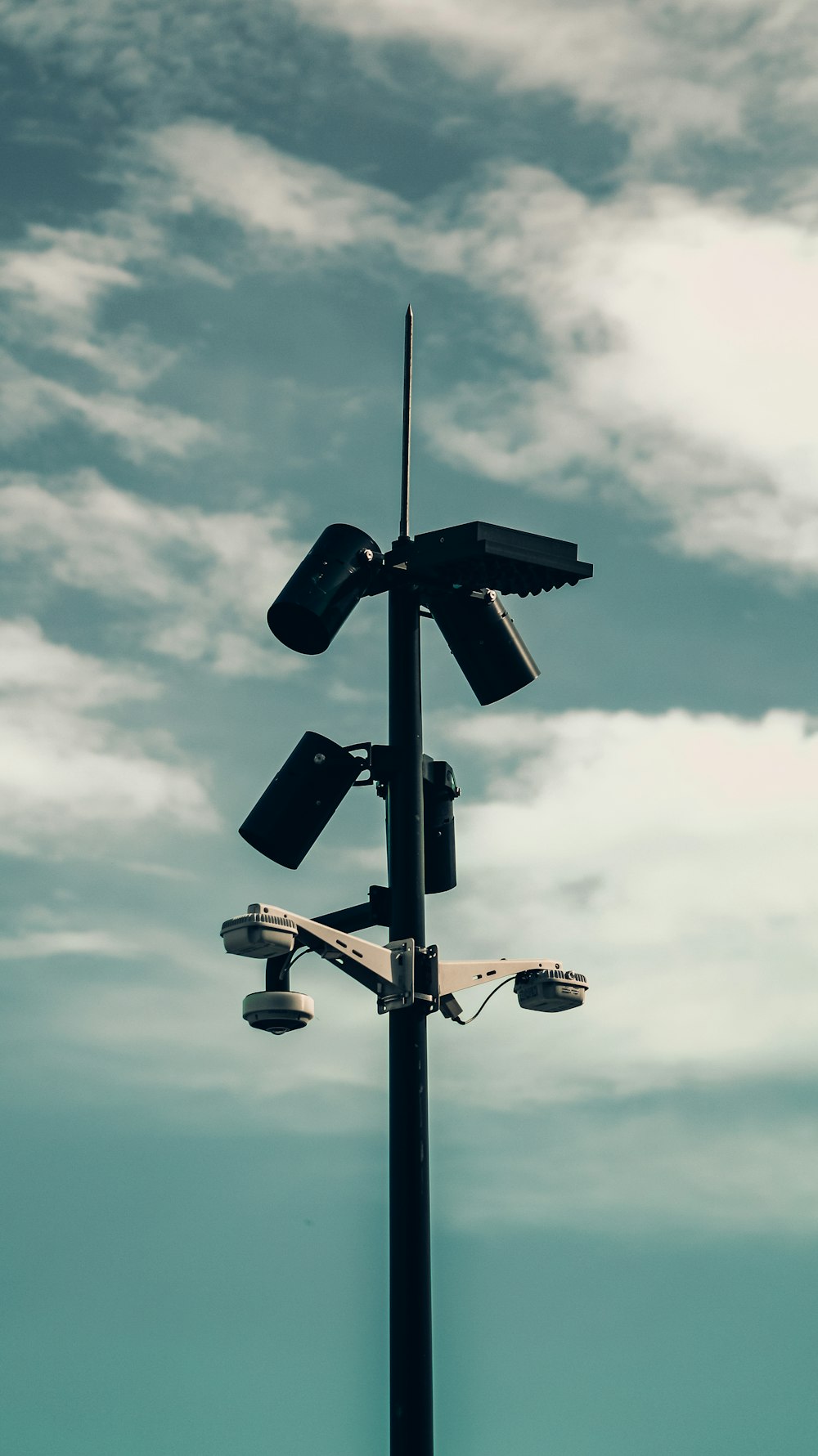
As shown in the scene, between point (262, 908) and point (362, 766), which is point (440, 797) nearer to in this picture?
point (362, 766)

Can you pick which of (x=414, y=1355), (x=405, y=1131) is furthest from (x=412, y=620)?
(x=414, y=1355)

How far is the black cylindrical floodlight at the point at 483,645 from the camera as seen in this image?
9984 millimetres

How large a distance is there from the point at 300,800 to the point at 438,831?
34.7 inches

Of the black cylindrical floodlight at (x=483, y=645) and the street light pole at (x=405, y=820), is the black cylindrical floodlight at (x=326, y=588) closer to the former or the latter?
the street light pole at (x=405, y=820)

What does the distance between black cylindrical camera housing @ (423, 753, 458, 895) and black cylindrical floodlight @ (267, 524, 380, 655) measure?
3.22 feet

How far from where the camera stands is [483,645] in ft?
32.8

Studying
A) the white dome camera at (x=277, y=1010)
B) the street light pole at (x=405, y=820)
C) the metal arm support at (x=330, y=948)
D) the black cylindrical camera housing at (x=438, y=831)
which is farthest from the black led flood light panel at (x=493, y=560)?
the white dome camera at (x=277, y=1010)

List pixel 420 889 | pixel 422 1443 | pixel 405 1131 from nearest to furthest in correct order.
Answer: pixel 422 1443
pixel 405 1131
pixel 420 889

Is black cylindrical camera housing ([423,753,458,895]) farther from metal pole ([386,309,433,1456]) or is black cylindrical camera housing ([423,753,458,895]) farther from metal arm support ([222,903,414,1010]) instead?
metal arm support ([222,903,414,1010])

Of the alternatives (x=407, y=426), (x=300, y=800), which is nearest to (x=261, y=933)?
(x=300, y=800)

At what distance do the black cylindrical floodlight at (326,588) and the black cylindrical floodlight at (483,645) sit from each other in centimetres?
53

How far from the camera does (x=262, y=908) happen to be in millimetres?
8531

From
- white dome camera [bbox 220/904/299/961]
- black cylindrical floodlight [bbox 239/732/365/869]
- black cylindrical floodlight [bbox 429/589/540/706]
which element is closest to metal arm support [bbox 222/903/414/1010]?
white dome camera [bbox 220/904/299/961]

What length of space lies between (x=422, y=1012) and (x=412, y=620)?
2.37 metres
